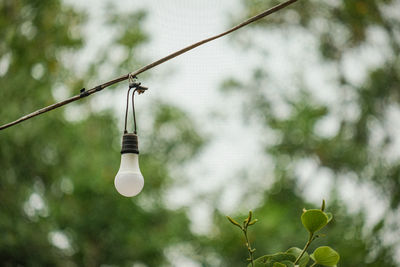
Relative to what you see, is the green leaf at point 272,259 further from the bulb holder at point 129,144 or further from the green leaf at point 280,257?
the bulb holder at point 129,144

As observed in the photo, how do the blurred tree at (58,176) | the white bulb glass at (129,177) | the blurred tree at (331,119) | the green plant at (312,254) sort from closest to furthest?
the green plant at (312,254)
the white bulb glass at (129,177)
the blurred tree at (58,176)
the blurred tree at (331,119)

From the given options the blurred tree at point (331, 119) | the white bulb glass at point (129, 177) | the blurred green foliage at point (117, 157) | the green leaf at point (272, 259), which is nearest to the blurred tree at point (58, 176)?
the blurred green foliage at point (117, 157)

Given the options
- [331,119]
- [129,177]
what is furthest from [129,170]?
[331,119]

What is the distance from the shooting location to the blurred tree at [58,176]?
436 cm

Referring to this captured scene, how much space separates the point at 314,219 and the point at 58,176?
443 centimetres

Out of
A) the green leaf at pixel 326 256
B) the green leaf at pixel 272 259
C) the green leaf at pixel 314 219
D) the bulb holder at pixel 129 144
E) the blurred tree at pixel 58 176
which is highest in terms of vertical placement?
the blurred tree at pixel 58 176

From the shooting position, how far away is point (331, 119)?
6.25 m

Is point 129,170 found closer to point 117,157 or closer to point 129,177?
point 129,177

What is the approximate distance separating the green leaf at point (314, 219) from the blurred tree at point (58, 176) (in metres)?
3.96

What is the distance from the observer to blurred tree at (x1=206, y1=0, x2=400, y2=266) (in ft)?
16.2

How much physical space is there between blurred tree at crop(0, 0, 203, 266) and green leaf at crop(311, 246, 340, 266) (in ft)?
13.0

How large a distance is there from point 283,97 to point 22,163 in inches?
154

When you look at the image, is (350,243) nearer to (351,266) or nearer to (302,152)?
(351,266)

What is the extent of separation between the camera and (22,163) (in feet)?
14.8
